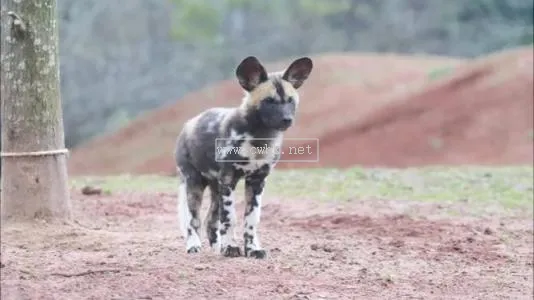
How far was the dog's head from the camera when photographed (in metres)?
6.25

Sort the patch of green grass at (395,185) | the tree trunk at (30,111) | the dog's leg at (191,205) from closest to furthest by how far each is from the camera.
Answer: the dog's leg at (191,205), the tree trunk at (30,111), the patch of green grass at (395,185)

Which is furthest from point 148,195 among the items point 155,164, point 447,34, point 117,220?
point 447,34

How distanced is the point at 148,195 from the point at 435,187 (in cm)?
387

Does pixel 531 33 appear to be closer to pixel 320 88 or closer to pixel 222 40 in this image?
pixel 320 88

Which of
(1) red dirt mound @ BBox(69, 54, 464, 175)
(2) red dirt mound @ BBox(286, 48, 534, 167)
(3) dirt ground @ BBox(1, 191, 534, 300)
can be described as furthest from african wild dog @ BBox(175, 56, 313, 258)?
(1) red dirt mound @ BBox(69, 54, 464, 175)

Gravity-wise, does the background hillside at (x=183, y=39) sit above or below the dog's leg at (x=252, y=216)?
above

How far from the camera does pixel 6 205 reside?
7.64 meters

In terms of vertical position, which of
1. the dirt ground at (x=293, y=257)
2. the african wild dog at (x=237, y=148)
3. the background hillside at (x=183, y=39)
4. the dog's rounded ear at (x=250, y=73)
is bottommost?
the dirt ground at (x=293, y=257)

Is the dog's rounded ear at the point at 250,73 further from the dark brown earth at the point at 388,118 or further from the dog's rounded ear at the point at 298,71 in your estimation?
the dark brown earth at the point at 388,118

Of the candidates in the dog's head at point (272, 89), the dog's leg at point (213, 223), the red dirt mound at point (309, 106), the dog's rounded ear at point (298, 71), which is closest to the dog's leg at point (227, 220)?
the dog's leg at point (213, 223)

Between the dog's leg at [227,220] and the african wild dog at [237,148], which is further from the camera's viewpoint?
the dog's leg at [227,220]

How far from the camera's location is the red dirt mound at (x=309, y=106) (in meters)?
23.6

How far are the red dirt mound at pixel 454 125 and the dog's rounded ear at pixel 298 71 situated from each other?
1310 cm

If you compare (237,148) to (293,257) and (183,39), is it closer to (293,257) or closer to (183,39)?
(293,257)
